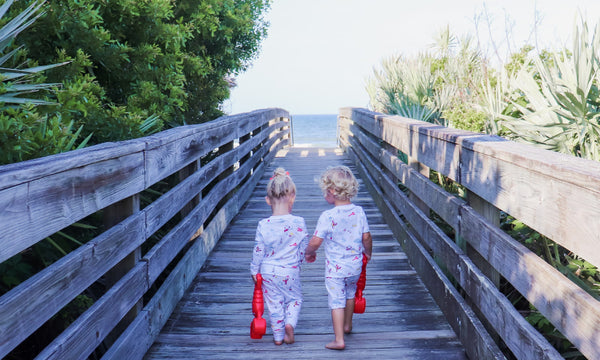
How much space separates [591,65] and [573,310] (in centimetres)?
280

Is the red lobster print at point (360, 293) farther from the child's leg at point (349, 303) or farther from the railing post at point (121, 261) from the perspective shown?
the railing post at point (121, 261)

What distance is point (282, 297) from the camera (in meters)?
3.49

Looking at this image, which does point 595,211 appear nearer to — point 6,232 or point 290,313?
point 6,232

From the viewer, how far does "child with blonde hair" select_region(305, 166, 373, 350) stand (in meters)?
3.45

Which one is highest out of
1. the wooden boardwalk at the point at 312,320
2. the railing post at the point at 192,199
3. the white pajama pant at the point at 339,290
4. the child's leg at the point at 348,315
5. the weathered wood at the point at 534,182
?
the weathered wood at the point at 534,182

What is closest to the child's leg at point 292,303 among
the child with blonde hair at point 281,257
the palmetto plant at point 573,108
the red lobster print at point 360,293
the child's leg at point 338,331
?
the child with blonde hair at point 281,257

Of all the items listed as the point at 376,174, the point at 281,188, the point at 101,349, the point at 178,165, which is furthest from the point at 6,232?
the point at 376,174

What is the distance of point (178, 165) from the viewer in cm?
387

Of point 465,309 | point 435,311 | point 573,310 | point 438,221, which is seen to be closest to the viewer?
point 573,310

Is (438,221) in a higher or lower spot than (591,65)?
lower

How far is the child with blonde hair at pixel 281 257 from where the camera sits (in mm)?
3465

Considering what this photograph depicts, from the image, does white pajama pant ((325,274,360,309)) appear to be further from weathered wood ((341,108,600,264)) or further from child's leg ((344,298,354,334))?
weathered wood ((341,108,600,264))

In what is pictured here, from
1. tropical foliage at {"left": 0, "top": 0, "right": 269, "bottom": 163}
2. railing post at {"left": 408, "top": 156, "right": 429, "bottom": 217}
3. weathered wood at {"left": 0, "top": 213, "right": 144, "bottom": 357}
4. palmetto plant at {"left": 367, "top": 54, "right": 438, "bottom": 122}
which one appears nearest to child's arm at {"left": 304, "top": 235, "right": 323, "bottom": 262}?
weathered wood at {"left": 0, "top": 213, "right": 144, "bottom": 357}

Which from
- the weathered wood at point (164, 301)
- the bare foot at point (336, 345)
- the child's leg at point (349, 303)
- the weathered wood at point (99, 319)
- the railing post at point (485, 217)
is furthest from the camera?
the child's leg at point (349, 303)
